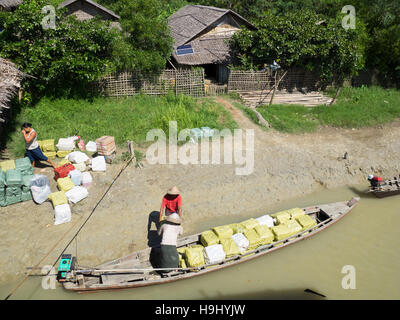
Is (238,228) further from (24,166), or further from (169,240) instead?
(24,166)

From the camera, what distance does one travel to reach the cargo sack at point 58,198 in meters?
8.11

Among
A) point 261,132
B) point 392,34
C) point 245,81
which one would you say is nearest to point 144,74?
point 245,81

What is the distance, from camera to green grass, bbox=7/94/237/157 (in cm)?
Answer: 1130

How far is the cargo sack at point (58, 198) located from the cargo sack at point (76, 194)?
0.25 m

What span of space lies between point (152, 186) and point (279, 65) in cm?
934

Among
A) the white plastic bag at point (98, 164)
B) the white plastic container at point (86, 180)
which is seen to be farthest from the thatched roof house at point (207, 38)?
the white plastic container at point (86, 180)

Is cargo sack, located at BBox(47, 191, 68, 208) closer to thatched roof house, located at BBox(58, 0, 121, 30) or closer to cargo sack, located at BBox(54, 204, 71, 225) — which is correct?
cargo sack, located at BBox(54, 204, 71, 225)

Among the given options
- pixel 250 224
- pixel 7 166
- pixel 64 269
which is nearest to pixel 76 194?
pixel 7 166

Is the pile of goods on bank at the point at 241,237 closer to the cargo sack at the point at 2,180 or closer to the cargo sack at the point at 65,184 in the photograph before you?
the cargo sack at the point at 65,184

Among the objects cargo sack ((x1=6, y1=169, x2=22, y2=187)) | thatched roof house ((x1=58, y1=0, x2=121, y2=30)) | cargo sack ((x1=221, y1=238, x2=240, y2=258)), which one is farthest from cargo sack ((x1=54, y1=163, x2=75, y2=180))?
thatched roof house ((x1=58, y1=0, x2=121, y2=30))

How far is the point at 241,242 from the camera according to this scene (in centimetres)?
740

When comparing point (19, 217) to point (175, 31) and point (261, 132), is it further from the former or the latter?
point (175, 31)

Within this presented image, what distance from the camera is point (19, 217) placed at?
820 cm

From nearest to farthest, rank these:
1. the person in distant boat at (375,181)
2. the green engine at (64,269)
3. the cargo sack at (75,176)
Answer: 1. the green engine at (64,269)
2. the cargo sack at (75,176)
3. the person in distant boat at (375,181)
